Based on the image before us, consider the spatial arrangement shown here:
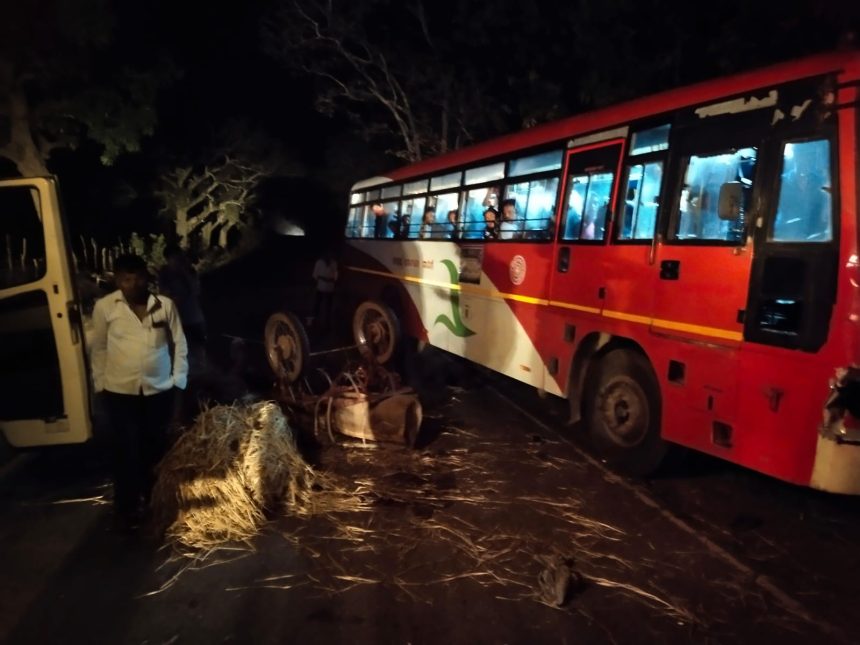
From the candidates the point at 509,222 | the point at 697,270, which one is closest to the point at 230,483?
the point at 697,270

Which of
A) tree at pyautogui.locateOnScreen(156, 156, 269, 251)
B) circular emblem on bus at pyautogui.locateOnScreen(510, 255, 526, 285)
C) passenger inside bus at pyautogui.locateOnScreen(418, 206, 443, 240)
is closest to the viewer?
circular emblem on bus at pyautogui.locateOnScreen(510, 255, 526, 285)

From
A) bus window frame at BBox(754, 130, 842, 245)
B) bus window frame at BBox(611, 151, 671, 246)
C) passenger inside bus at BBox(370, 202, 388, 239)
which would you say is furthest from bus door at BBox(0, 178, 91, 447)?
passenger inside bus at BBox(370, 202, 388, 239)

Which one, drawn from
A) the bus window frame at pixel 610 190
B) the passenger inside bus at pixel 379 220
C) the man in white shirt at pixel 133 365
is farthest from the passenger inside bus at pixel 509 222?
the passenger inside bus at pixel 379 220

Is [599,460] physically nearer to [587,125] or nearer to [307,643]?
[587,125]

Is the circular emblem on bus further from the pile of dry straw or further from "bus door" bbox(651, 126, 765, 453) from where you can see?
the pile of dry straw

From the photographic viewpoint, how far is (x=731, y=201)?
4.57 metres

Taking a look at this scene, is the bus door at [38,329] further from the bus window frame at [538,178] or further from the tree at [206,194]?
the tree at [206,194]

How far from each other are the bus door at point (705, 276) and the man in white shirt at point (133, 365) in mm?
3668

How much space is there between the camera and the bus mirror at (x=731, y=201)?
4.56m

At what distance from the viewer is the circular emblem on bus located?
730 cm

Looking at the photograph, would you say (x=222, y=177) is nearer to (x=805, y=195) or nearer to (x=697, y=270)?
(x=697, y=270)

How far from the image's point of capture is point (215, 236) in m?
32.5

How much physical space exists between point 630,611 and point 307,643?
179 centimetres

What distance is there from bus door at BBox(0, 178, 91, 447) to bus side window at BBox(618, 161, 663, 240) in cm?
447
